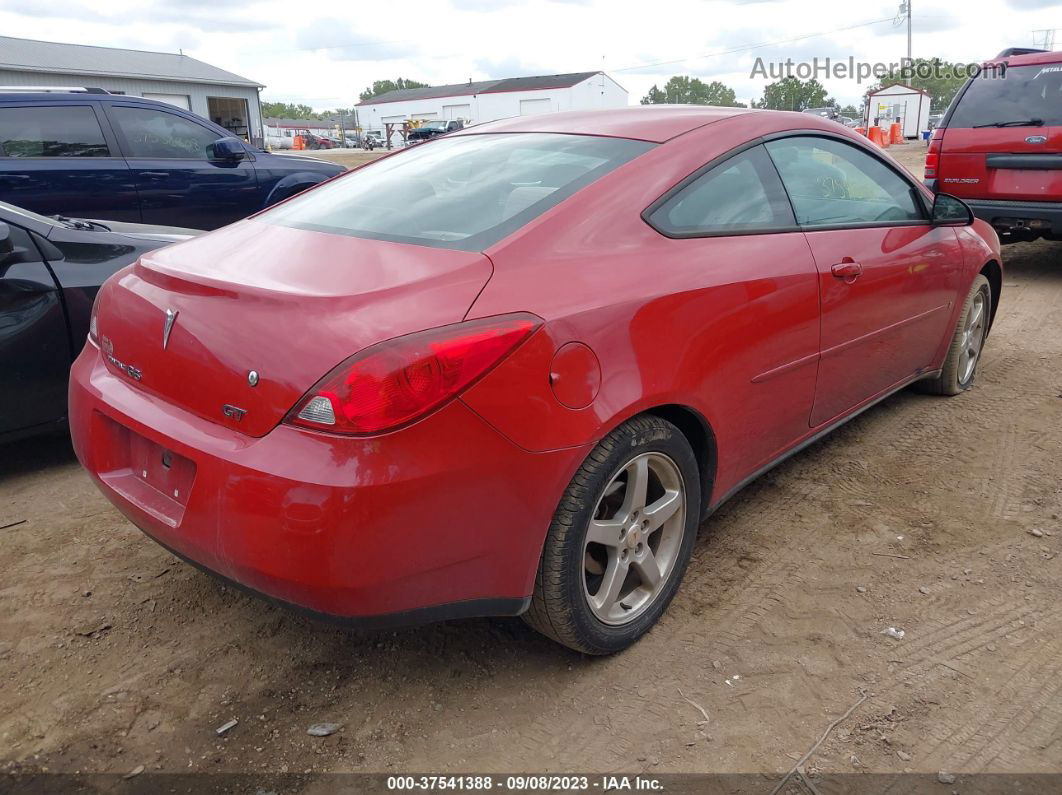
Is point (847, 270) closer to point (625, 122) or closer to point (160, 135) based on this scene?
point (625, 122)

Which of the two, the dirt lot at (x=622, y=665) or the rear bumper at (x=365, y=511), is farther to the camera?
the dirt lot at (x=622, y=665)

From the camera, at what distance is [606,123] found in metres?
2.86

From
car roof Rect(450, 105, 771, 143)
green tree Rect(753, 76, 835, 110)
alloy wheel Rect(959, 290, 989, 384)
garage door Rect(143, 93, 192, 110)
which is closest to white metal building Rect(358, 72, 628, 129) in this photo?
green tree Rect(753, 76, 835, 110)

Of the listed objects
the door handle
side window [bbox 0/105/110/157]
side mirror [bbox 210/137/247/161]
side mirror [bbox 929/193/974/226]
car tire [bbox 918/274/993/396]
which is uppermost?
side window [bbox 0/105/110/157]

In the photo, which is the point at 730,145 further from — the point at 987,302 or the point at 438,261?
the point at 987,302

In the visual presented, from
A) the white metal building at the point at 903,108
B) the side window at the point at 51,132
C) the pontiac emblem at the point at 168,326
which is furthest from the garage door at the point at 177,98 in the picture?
the pontiac emblem at the point at 168,326

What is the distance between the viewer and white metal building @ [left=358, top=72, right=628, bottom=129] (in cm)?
7294

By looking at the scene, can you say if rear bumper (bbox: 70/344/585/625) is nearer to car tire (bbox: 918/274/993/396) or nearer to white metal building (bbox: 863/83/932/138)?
car tire (bbox: 918/274/993/396)

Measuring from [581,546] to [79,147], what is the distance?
614 cm

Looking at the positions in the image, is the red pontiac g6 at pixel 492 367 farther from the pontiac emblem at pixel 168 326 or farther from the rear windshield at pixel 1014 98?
the rear windshield at pixel 1014 98

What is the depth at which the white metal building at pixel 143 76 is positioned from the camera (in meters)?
31.4

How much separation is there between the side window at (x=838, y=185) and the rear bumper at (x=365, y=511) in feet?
5.20

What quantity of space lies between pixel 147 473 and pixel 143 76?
120 ft

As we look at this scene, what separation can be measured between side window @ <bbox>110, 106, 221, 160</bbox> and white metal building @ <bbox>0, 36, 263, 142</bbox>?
2663 cm
